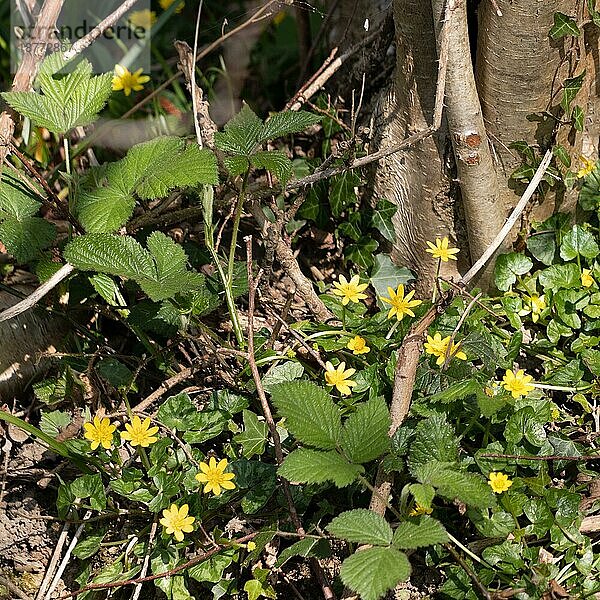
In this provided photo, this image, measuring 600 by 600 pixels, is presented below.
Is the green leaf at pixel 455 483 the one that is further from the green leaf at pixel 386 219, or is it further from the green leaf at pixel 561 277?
the green leaf at pixel 386 219

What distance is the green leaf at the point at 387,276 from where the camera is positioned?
2.47 meters

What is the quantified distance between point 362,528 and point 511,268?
1016mm

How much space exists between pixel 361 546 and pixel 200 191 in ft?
3.30

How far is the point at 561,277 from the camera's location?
2281 millimetres

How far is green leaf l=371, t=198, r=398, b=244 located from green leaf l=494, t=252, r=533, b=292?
353mm

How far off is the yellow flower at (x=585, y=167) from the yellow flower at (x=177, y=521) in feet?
4.62

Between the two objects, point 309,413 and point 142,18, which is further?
point 142,18

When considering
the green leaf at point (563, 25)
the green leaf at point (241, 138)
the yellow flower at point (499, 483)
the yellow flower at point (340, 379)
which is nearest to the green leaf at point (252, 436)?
the yellow flower at point (340, 379)

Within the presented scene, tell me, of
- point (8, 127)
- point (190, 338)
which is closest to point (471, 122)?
point (190, 338)

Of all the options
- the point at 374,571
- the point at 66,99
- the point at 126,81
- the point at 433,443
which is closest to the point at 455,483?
the point at 433,443

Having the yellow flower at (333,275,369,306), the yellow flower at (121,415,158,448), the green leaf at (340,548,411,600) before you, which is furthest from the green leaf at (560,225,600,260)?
the yellow flower at (121,415,158,448)

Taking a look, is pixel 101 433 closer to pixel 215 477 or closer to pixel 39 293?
pixel 215 477

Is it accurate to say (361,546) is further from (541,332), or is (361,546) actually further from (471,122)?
(471,122)

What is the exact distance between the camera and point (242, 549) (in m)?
1.91
